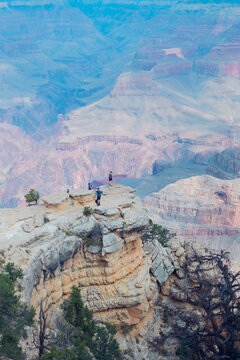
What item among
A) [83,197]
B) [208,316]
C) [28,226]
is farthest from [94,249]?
[208,316]

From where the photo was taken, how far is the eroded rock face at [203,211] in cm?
10100

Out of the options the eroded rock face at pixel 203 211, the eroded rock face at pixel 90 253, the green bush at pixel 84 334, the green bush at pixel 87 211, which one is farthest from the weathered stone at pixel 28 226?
the eroded rock face at pixel 203 211

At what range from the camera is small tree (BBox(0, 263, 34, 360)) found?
24.4m

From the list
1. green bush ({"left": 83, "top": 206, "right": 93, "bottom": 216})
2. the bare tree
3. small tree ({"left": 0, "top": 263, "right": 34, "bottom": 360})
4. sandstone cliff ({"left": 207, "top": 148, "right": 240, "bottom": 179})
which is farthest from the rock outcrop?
sandstone cliff ({"left": 207, "top": 148, "right": 240, "bottom": 179})

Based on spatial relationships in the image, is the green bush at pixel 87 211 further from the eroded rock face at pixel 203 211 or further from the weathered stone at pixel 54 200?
the eroded rock face at pixel 203 211

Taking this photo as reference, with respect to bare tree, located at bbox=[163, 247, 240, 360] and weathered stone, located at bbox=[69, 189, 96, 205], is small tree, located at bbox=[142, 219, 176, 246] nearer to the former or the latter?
bare tree, located at bbox=[163, 247, 240, 360]

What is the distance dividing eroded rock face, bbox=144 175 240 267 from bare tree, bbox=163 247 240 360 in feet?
204

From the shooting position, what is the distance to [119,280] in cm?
3231

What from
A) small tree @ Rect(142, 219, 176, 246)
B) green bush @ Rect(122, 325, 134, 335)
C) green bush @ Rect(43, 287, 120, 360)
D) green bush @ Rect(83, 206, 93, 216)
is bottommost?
green bush @ Rect(122, 325, 134, 335)

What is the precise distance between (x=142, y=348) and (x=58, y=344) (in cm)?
814

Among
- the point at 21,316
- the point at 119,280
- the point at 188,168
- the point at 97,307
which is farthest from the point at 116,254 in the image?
the point at 188,168

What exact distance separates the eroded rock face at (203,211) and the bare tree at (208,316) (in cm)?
6226

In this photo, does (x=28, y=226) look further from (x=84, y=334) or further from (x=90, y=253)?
(x=84, y=334)

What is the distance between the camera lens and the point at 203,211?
341ft
